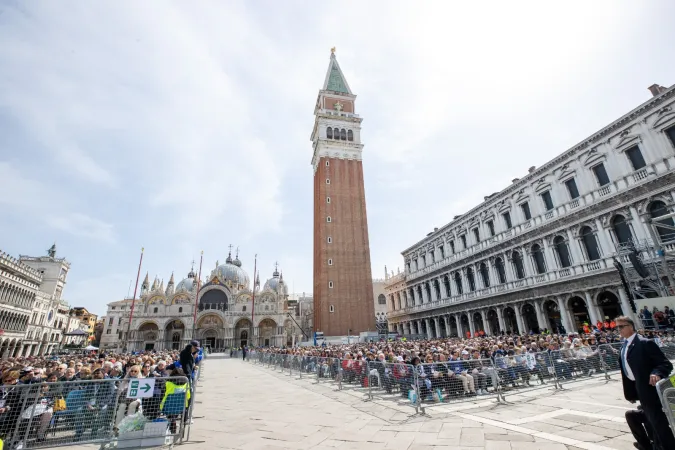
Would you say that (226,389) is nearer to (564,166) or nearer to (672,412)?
(672,412)

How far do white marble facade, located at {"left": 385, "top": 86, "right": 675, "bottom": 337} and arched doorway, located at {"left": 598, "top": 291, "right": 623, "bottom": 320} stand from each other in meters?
0.05

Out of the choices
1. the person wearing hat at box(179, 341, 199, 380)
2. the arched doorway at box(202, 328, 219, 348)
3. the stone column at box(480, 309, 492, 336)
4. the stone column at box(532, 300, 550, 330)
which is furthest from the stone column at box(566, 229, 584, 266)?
the arched doorway at box(202, 328, 219, 348)

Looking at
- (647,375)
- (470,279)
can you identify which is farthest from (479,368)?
(470,279)

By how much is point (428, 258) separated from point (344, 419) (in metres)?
31.2

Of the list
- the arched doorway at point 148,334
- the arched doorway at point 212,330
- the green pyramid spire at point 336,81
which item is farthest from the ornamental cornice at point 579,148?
the arched doorway at point 148,334

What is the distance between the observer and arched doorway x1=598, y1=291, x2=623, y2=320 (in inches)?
740

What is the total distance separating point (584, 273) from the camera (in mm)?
19359

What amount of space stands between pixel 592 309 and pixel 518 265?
6144mm

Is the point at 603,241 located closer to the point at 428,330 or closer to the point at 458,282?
the point at 458,282

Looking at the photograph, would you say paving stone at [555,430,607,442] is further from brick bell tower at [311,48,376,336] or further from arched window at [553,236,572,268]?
brick bell tower at [311,48,376,336]

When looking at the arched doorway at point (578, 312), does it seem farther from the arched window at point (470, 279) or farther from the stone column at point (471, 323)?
the stone column at point (471, 323)

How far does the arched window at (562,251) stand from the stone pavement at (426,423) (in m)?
14.3

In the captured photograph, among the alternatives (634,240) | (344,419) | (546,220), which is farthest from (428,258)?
(344,419)

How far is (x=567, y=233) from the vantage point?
20781mm
